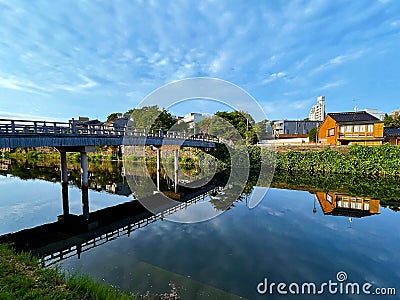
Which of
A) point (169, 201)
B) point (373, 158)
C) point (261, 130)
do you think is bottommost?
point (169, 201)

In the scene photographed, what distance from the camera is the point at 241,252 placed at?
26.2 feet

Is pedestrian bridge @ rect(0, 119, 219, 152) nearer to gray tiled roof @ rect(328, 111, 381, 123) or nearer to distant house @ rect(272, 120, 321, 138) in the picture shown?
gray tiled roof @ rect(328, 111, 381, 123)

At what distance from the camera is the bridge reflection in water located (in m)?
8.12

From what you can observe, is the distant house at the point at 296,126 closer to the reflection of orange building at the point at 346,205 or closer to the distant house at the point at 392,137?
the distant house at the point at 392,137

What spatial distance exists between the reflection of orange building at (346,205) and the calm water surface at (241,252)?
55cm

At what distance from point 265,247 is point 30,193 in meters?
17.8

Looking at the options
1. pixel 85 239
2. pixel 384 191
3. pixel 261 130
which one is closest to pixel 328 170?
pixel 384 191

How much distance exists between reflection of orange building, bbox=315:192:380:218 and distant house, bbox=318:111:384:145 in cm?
1875

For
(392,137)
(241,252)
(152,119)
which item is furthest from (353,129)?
(152,119)

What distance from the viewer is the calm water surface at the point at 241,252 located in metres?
6.28

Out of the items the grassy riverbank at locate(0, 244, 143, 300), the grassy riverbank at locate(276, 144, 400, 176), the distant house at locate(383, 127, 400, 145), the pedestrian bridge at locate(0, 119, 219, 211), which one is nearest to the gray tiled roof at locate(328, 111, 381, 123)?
the distant house at locate(383, 127, 400, 145)

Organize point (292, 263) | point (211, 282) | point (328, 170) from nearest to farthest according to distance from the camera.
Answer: point (211, 282) → point (292, 263) → point (328, 170)

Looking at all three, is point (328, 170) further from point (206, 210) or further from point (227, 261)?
point (227, 261)

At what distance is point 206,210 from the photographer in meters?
13.6
